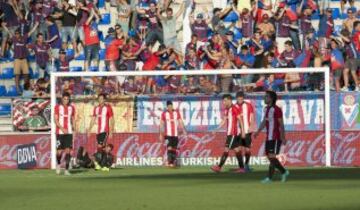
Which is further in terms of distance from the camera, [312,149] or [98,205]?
[312,149]

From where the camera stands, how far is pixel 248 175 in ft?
79.0

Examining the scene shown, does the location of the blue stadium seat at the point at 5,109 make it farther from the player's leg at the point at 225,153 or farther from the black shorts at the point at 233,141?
the black shorts at the point at 233,141

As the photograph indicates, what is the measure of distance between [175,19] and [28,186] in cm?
1212

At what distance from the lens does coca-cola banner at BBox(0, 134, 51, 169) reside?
28.5m

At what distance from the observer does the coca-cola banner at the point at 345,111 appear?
2800 centimetres

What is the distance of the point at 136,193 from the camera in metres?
18.4

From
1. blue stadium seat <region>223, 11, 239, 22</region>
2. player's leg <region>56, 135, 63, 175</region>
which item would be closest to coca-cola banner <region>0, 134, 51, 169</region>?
player's leg <region>56, 135, 63, 175</region>

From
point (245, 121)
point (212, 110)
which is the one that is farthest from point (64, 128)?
point (212, 110)

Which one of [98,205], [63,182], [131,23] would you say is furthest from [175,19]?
[98,205]

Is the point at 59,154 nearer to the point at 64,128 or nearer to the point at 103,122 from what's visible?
the point at 64,128

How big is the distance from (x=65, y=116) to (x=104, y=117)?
Result: 63.4 inches

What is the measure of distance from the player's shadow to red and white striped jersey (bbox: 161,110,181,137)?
1931 mm

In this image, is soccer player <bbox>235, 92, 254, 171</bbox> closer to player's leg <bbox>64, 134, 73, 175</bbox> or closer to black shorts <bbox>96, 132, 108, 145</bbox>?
black shorts <bbox>96, 132, 108, 145</bbox>

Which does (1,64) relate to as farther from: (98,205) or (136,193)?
(98,205)
